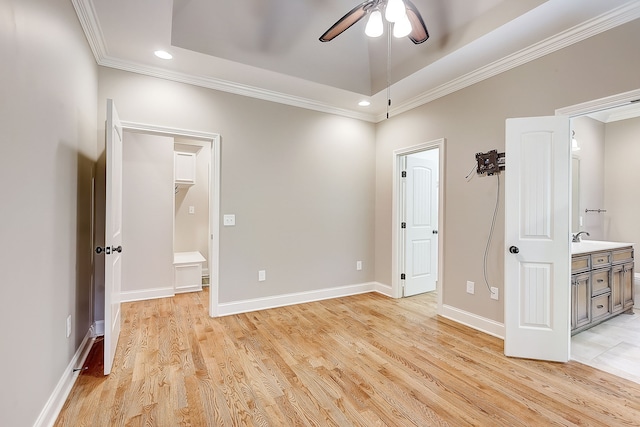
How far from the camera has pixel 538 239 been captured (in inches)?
97.1

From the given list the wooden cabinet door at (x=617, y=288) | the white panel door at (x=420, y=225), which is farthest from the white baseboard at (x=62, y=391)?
the wooden cabinet door at (x=617, y=288)

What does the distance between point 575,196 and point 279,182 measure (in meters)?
4.21

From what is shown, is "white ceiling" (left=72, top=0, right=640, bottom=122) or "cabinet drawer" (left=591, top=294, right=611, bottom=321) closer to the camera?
"white ceiling" (left=72, top=0, right=640, bottom=122)

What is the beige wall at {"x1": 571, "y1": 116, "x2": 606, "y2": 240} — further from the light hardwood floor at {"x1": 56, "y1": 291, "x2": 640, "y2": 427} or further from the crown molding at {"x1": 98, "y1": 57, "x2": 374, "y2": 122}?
the crown molding at {"x1": 98, "y1": 57, "x2": 374, "y2": 122}

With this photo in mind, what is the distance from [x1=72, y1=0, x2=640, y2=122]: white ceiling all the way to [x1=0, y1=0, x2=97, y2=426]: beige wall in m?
0.53

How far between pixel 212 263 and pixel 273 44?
242cm

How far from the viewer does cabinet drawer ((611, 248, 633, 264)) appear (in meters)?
3.22

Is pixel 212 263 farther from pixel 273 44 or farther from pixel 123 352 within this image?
pixel 273 44

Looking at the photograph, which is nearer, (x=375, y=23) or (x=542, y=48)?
(x=375, y=23)

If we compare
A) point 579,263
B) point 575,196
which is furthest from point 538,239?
point 575,196

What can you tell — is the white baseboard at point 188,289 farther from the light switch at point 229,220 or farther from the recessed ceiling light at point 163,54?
the recessed ceiling light at point 163,54

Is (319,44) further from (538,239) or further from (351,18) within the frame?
(538,239)

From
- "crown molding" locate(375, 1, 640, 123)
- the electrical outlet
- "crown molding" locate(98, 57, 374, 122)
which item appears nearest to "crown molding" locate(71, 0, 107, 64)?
"crown molding" locate(98, 57, 374, 122)

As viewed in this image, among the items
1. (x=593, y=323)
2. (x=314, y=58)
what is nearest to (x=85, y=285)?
(x=314, y=58)
